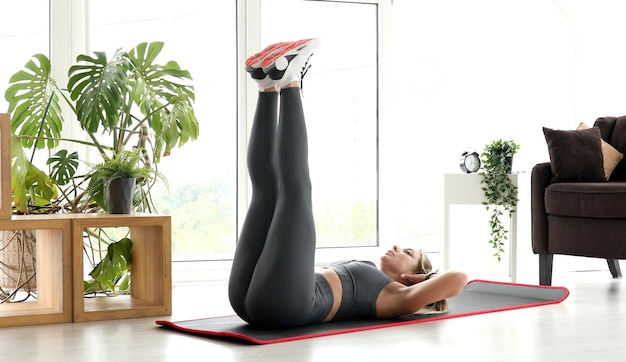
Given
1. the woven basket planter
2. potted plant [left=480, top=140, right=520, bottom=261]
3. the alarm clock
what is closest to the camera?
the woven basket planter

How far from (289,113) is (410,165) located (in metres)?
3.10

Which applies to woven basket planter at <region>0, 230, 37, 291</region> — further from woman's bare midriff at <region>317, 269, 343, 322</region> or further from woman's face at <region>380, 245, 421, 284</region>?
woman's face at <region>380, 245, 421, 284</region>

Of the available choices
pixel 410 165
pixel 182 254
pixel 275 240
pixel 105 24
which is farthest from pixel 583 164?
pixel 105 24

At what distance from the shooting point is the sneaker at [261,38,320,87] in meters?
2.95

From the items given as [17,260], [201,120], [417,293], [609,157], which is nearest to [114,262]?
[17,260]

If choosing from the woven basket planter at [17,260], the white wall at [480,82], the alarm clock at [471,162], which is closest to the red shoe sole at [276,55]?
the woven basket planter at [17,260]

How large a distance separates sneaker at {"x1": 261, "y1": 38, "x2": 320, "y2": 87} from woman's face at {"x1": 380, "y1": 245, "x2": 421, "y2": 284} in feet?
2.86

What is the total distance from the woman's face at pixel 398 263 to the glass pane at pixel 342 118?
7.43 ft

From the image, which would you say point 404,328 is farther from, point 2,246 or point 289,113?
point 2,246

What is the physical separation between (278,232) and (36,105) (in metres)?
1.84

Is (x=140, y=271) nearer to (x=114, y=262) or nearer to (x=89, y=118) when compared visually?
(x=114, y=262)

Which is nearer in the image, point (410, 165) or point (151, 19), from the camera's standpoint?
point (151, 19)

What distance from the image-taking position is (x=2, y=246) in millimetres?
4188

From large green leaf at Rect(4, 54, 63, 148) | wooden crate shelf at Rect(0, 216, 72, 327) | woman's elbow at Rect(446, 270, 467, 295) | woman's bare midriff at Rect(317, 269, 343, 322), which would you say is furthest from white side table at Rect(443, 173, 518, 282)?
wooden crate shelf at Rect(0, 216, 72, 327)
